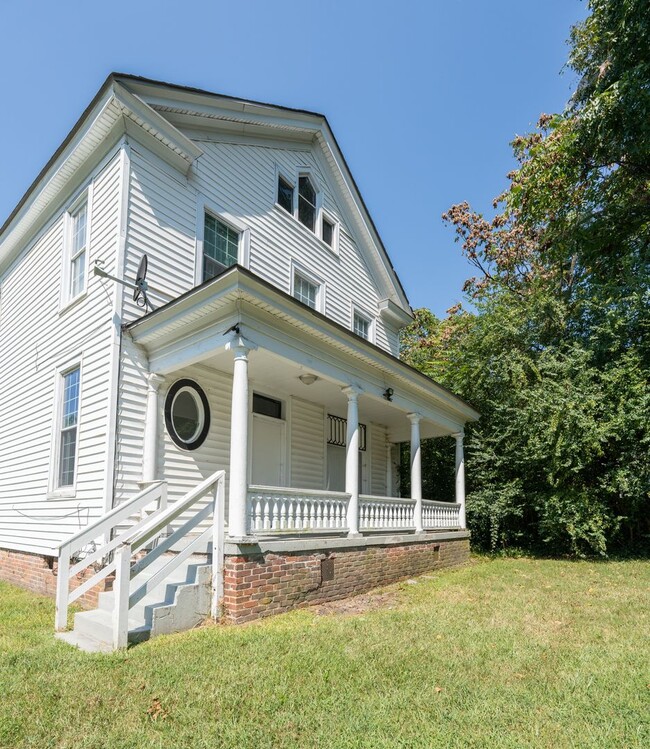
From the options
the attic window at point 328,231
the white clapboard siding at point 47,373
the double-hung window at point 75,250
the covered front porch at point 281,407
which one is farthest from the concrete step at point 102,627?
the attic window at point 328,231

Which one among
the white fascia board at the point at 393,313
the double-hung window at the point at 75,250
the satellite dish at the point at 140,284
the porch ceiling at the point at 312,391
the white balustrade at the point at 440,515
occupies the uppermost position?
the white fascia board at the point at 393,313

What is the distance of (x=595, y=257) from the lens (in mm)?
15352

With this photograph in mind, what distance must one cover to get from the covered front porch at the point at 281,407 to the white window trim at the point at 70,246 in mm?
1866

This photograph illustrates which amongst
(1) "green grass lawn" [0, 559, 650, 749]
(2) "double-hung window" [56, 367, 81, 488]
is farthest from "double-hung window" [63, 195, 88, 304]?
(1) "green grass lawn" [0, 559, 650, 749]

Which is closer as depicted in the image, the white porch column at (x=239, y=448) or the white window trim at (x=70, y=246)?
the white porch column at (x=239, y=448)

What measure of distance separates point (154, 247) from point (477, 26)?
403 inches

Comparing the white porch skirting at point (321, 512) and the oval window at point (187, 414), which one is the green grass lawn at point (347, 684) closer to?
the white porch skirting at point (321, 512)

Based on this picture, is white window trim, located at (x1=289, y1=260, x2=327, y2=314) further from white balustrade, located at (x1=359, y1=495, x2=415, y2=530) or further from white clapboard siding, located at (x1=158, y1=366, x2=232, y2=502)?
white balustrade, located at (x1=359, y1=495, x2=415, y2=530)

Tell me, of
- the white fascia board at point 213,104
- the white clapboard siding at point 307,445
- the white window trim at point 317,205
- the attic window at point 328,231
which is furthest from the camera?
the attic window at point 328,231

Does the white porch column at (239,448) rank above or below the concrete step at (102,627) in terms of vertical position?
above

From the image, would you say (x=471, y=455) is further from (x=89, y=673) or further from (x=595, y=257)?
(x=89, y=673)

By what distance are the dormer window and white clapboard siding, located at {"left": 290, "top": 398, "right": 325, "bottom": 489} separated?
4.58 m

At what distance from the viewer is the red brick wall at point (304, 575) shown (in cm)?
623

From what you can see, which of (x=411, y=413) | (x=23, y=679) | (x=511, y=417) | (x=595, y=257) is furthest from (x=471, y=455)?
(x=23, y=679)
